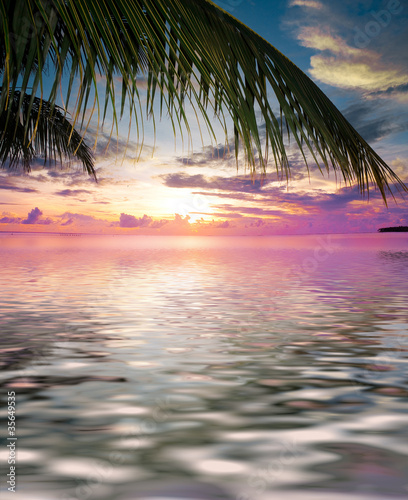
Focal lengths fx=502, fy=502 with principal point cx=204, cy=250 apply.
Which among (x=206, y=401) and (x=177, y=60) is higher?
(x=177, y=60)

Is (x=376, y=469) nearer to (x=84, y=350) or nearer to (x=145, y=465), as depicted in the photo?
(x=145, y=465)

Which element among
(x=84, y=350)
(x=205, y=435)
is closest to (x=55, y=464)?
(x=205, y=435)

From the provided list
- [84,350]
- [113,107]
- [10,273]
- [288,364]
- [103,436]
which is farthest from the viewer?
[10,273]

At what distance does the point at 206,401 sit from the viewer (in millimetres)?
3256

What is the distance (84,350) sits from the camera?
15.2ft

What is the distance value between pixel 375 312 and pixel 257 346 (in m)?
2.69

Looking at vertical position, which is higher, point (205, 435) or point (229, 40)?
point (229, 40)

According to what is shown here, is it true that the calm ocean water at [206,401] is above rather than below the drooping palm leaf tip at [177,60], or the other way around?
below

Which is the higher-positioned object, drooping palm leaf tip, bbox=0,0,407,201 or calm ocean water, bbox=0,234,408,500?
drooping palm leaf tip, bbox=0,0,407,201

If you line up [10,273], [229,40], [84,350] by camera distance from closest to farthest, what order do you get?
[229,40], [84,350], [10,273]

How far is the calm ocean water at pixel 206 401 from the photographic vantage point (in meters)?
2.27

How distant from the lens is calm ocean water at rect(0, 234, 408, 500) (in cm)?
227

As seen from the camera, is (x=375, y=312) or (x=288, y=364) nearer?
(x=288, y=364)

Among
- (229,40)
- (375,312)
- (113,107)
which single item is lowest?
(375,312)
